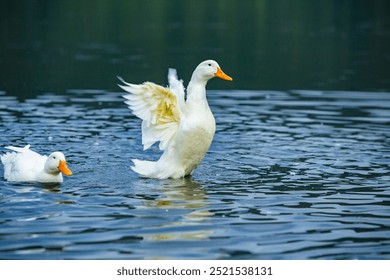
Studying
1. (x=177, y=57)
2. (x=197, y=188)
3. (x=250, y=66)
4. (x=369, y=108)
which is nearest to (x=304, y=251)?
(x=197, y=188)

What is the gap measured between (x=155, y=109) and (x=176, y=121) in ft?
1.51

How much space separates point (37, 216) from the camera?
40.0 ft

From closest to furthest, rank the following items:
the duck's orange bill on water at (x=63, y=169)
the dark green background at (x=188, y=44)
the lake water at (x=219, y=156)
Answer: the lake water at (x=219, y=156)
the duck's orange bill on water at (x=63, y=169)
the dark green background at (x=188, y=44)

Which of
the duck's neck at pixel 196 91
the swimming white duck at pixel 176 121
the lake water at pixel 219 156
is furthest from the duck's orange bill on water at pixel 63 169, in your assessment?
the duck's neck at pixel 196 91

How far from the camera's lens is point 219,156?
665 inches

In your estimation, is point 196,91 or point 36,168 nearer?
point 36,168

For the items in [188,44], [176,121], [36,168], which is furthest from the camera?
[188,44]

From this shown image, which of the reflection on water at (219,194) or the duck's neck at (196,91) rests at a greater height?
Answer: the duck's neck at (196,91)

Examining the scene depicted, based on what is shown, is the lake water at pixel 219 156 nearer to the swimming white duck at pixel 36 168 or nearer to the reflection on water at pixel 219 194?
the reflection on water at pixel 219 194

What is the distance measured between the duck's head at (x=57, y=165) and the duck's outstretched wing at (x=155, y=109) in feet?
5.10

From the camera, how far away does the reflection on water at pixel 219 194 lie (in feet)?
35.6

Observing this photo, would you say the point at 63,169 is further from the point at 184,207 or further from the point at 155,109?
the point at 184,207

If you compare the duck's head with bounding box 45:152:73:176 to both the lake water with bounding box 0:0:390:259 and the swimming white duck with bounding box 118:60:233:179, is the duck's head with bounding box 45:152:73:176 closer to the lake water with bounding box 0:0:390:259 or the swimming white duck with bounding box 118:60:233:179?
the lake water with bounding box 0:0:390:259

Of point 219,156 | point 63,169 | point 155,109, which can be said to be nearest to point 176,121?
point 155,109
